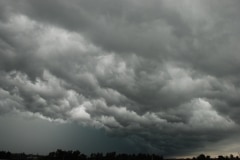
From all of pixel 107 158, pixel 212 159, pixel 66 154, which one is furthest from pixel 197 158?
pixel 66 154

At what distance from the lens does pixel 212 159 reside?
541ft

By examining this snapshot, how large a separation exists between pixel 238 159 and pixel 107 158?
92630 mm

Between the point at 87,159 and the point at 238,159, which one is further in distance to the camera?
the point at 87,159

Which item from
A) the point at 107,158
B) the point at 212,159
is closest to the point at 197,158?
the point at 212,159

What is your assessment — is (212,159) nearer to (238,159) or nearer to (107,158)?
(238,159)

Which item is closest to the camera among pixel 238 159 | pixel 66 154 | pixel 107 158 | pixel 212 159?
pixel 238 159

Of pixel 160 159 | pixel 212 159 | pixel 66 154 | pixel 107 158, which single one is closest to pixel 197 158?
pixel 212 159

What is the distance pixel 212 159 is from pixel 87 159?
271 feet

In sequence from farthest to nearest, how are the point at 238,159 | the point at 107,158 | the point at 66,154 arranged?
the point at 107,158 → the point at 66,154 → the point at 238,159

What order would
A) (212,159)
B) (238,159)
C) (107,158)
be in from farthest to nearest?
Result: (107,158) < (212,159) < (238,159)

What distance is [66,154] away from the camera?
18225 cm

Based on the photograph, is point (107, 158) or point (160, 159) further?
point (107, 158)

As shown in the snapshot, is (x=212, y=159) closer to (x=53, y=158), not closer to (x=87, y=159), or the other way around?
(x=87, y=159)

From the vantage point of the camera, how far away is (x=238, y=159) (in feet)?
474
